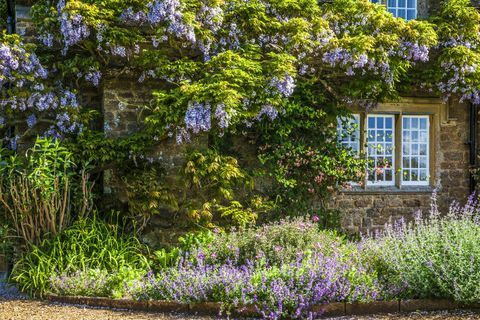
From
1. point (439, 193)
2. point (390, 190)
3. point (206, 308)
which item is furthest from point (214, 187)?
point (439, 193)

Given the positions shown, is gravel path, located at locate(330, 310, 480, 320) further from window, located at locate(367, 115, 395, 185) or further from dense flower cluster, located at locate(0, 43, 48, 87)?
dense flower cluster, located at locate(0, 43, 48, 87)

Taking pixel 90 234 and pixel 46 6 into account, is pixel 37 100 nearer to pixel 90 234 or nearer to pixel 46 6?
pixel 46 6

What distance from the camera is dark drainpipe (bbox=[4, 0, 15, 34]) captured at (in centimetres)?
990

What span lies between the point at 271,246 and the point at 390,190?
12.9ft

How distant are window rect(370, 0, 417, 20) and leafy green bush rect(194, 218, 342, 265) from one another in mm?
4883

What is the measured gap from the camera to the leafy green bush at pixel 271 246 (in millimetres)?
7047

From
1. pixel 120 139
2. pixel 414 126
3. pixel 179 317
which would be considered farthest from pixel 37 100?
pixel 414 126

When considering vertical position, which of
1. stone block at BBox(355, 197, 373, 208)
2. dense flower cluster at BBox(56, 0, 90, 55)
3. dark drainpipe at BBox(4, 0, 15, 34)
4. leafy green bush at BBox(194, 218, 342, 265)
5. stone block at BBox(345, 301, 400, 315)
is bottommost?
stone block at BBox(345, 301, 400, 315)

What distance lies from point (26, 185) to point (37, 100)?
142 cm

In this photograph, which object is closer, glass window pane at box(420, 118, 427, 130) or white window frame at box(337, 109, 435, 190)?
white window frame at box(337, 109, 435, 190)

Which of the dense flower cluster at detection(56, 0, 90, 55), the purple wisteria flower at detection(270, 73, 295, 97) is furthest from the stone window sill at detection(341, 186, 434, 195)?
the dense flower cluster at detection(56, 0, 90, 55)

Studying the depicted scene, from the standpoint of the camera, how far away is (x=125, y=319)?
6.05 meters

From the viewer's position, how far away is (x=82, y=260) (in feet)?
24.3

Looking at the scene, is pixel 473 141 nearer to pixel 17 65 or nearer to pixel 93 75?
pixel 93 75
